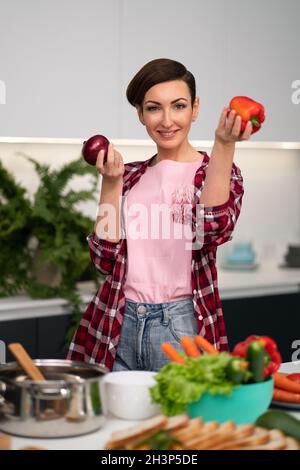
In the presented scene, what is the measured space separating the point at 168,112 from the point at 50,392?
919 millimetres

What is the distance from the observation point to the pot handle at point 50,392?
4.29 feet

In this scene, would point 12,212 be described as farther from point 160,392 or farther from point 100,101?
point 160,392

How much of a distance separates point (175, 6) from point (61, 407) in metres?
2.54

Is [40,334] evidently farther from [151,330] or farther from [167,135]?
[167,135]

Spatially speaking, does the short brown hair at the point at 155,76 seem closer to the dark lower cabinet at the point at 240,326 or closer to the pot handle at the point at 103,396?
the pot handle at the point at 103,396

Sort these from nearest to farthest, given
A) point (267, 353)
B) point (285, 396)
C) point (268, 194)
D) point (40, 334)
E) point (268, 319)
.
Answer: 1. point (267, 353)
2. point (285, 396)
3. point (40, 334)
4. point (268, 319)
5. point (268, 194)

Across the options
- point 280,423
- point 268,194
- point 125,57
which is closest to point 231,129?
point 280,423

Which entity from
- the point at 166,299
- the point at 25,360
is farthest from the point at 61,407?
the point at 166,299

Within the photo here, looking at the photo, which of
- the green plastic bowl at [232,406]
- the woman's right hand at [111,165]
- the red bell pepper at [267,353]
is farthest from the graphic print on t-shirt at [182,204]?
the green plastic bowl at [232,406]

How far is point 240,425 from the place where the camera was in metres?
1.32

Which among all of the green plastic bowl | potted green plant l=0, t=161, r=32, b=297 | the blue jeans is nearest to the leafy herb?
the green plastic bowl

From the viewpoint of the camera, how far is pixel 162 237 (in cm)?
208

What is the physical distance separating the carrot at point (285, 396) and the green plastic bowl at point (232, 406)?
0.22m

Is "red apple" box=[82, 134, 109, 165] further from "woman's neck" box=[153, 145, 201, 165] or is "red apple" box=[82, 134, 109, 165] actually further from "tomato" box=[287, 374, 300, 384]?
"tomato" box=[287, 374, 300, 384]
